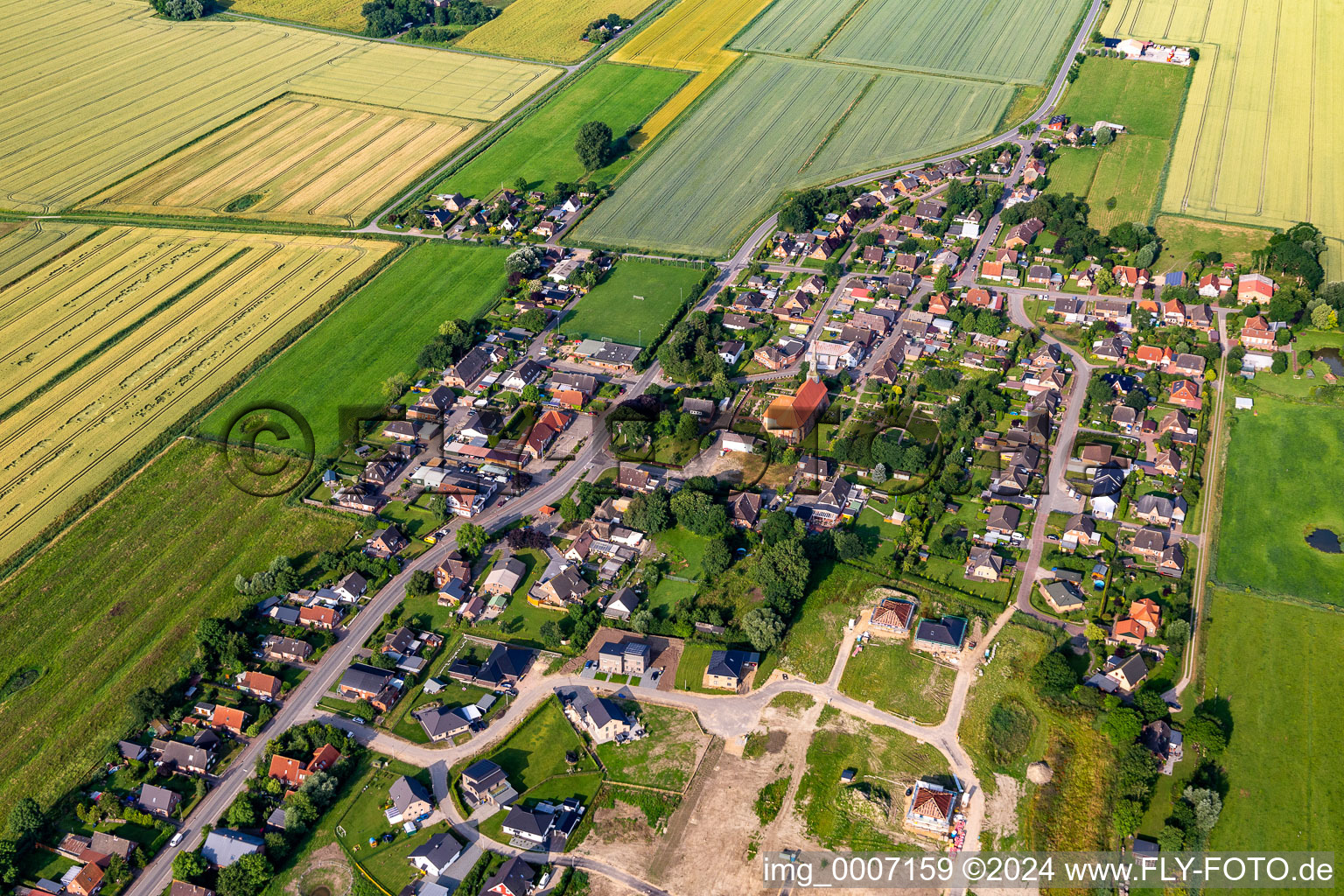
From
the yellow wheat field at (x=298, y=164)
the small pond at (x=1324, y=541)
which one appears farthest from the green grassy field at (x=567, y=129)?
the small pond at (x=1324, y=541)

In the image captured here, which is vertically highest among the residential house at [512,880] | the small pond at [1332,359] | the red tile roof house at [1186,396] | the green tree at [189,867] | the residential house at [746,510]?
the green tree at [189,867]

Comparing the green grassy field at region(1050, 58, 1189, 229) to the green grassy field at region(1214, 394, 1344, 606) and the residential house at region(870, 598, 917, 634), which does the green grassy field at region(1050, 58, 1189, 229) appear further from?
the residential house at region(870, 598, 917, 634)

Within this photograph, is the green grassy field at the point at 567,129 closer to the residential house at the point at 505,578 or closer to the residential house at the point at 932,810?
the residential house at the point at 505,578

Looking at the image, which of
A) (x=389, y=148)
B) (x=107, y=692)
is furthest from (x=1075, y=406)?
(x=389, y=148)

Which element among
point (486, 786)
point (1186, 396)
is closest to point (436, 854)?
point (486, 786)

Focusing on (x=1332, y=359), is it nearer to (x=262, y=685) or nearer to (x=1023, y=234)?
(x=1023, y=234)

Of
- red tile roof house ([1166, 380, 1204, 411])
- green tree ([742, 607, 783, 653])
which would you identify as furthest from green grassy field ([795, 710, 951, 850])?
red tile roof house ([1166, 380, 1204, 411])
